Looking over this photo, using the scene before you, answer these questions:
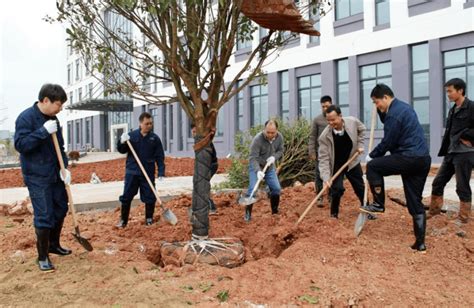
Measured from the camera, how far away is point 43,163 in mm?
3986

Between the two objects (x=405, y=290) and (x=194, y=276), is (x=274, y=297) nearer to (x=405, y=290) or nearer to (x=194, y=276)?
(x=194, y=276)

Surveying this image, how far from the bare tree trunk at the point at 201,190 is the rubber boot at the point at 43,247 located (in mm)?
1347

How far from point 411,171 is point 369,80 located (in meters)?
13.1

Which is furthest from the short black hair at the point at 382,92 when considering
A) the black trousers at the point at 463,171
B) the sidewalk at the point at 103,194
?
the sidewalk at the point at 103,194

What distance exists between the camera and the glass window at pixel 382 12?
15.9m

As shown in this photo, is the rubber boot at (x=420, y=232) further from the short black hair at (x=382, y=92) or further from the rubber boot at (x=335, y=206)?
the rubber boot at (x=335, y=206)

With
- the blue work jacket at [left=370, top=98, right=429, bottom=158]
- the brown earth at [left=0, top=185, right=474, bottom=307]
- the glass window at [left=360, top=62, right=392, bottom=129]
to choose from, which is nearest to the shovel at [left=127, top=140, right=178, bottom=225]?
the brown earth at [left=0, top=185, right=474, bottom=307]

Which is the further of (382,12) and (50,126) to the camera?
(382,12)

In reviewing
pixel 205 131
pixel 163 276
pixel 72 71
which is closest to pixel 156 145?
pixel 205 131

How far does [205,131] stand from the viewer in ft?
14.2

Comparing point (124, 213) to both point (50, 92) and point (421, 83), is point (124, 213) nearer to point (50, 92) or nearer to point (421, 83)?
point (50, 92)

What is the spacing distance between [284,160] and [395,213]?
126 inches

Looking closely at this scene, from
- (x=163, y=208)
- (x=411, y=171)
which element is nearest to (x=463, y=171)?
(x=411, y=171)

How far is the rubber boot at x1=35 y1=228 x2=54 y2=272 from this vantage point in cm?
387
